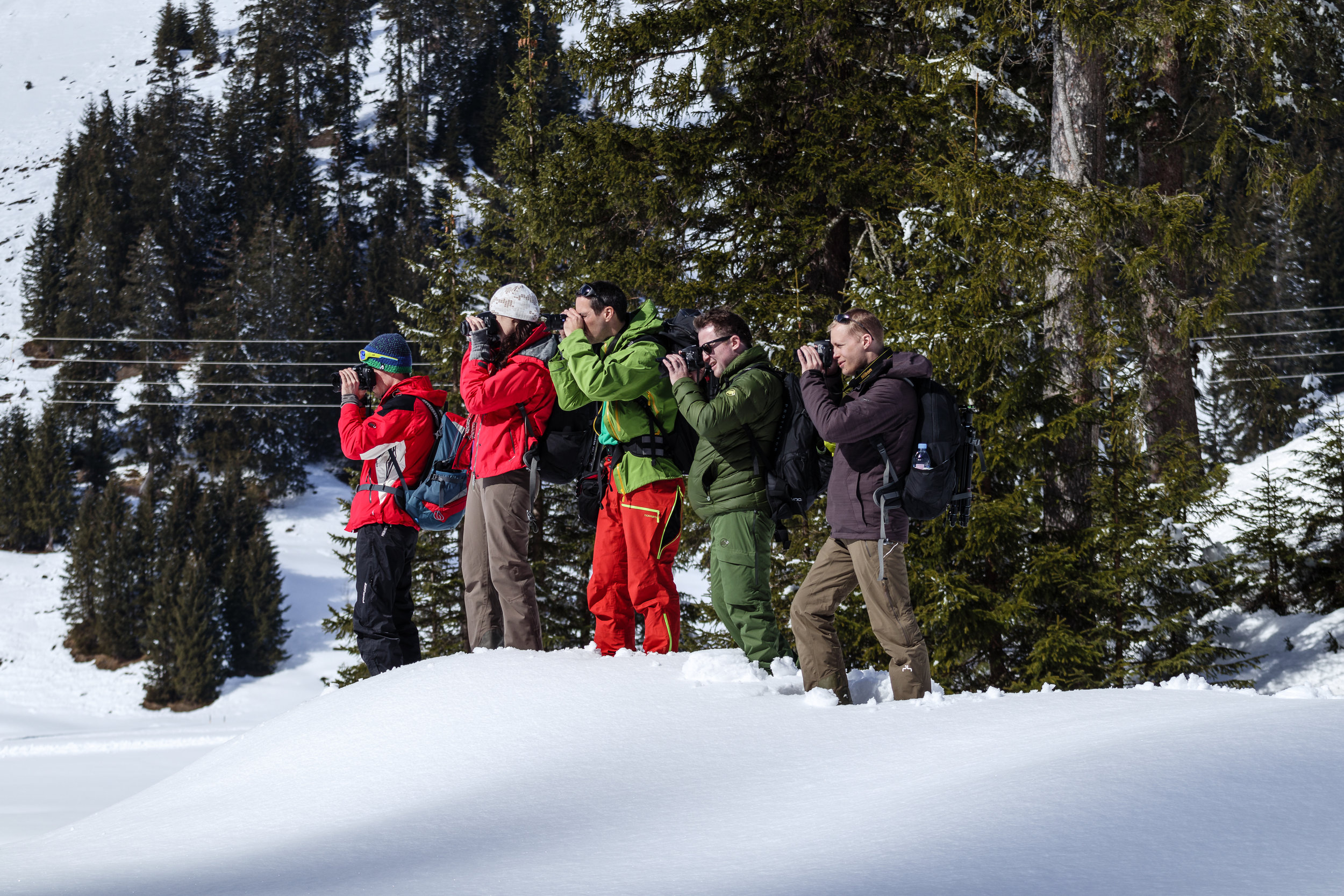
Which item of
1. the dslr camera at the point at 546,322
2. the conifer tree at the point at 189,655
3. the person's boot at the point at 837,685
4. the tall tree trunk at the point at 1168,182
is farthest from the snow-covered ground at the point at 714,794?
the conifer tree at the point at 189,655

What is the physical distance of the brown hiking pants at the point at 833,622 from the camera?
491 centimetres

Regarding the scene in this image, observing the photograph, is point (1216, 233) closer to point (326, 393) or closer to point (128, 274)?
point (326, 393)

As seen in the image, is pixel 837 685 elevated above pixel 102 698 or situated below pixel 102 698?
above

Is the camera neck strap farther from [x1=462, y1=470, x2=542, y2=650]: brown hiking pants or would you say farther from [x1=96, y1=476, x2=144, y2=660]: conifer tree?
[x1=96, y1=476, x2=144, y2=660]: conifer tree

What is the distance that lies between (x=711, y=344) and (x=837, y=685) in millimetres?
1762

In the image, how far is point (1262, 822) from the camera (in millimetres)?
2975

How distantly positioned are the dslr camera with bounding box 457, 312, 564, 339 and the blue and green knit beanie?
0.49m

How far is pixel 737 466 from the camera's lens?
536 centimetres

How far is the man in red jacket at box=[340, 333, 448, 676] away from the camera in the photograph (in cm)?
644

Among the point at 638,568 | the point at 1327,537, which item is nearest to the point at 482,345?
the point at 638,568

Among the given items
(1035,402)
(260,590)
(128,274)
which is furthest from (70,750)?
→ (128,274)

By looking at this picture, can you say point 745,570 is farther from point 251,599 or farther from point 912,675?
point 251,599

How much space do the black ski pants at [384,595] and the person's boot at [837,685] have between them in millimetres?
2674

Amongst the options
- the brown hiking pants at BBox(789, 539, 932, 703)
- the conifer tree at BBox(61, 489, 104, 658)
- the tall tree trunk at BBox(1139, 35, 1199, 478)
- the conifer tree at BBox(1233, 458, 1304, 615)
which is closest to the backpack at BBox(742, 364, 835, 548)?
the brown hiking pants at BBox(789, 539, 932, 703)
